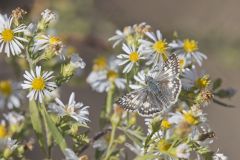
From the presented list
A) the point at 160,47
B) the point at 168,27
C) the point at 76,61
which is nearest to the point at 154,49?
the point at 160,47

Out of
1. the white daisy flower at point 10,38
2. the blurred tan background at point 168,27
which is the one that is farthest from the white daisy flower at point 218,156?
the blurred tan background at point 168,27

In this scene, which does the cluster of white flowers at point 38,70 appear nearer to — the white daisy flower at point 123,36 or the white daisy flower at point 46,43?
the white daisy flower at point 46,43

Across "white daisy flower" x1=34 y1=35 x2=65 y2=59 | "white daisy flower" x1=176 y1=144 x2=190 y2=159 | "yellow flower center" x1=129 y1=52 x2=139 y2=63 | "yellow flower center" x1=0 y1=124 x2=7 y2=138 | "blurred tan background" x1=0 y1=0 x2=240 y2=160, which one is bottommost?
"white daisy flower" x1=176 y1=144 x2=190 y2=159

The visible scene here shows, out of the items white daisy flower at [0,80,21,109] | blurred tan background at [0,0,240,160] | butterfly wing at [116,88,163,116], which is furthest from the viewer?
blurred tan background at [0,0,240,160]

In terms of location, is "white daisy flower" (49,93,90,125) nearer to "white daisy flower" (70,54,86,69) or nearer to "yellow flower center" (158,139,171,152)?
"white daisy flower" (70,54,86,69)

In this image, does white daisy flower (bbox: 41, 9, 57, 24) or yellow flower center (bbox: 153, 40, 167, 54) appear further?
yellow flower center (bbox: 153, 40, 167, 54)

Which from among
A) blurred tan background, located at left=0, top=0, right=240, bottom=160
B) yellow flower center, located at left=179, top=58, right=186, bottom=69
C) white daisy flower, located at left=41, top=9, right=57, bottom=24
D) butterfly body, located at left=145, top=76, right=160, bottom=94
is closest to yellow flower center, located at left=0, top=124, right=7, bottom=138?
white daisy flower, located at left=41, top=9, right=57, bottom=24
